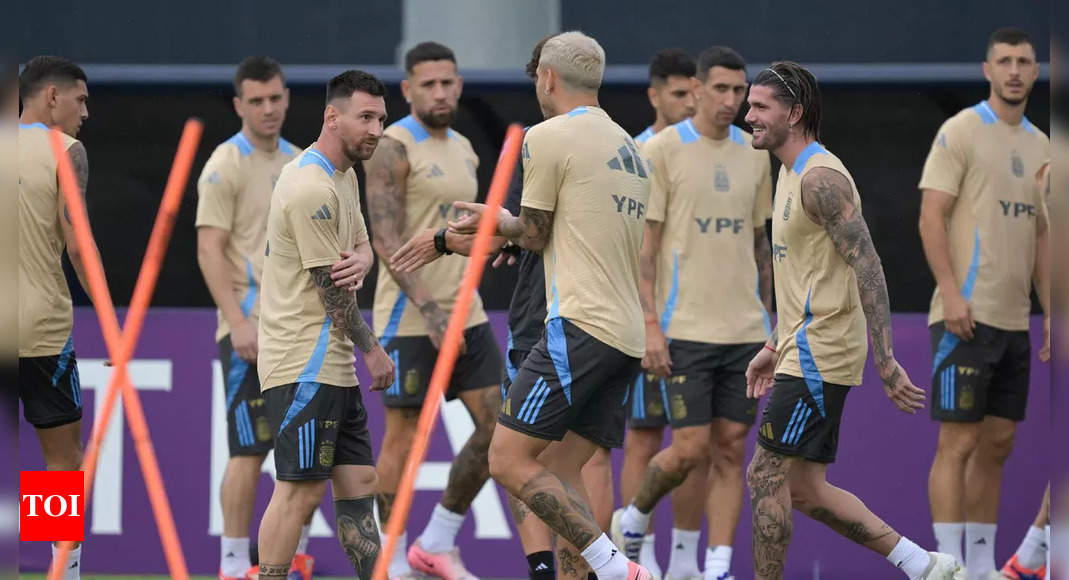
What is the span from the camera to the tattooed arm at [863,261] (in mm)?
5609

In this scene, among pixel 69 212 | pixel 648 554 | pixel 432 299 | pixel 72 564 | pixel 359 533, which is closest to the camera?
pixel 359 533

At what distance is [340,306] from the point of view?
556 cm

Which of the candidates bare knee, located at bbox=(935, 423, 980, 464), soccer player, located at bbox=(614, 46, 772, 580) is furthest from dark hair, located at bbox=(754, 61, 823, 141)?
bare knee, located at bbox=(935, 423, 980, 464)

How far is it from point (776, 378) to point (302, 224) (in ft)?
6.08

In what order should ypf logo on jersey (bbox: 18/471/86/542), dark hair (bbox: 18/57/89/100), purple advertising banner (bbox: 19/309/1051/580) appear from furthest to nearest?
purple advertising banner (bbox: 19/309/1051/580), dark hair (bbox: 18/57/89/100), ypf logo on jersey (bbox: 18/471/86/542)

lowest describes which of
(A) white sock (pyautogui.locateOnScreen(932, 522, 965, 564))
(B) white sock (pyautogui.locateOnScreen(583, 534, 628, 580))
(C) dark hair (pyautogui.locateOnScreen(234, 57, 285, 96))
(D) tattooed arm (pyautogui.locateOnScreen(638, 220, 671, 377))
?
(A) white sock (pyautogui.locateOnScreen(932, 522, 965, 564))

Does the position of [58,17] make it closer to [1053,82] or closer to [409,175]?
[409,175]

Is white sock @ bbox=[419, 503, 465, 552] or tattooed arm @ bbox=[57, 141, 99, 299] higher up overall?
tattooed arm @ bbox=[57, 141, 99, 299]

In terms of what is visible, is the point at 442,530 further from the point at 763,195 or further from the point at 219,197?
the point at 763,195

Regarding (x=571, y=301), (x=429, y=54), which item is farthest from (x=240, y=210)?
(x=571, y=301)

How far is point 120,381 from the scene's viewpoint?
470 centimetres

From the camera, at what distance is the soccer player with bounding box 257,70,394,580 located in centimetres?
555

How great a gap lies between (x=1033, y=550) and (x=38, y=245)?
15.3 feet

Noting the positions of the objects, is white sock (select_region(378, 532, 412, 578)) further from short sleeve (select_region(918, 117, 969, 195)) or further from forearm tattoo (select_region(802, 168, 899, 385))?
short sleeve (select_region(918, 117, 969, 195))
